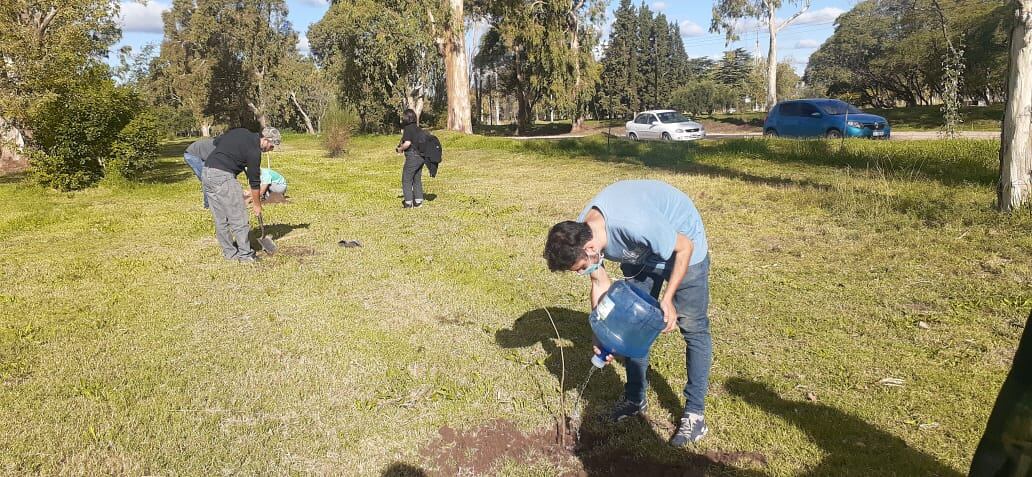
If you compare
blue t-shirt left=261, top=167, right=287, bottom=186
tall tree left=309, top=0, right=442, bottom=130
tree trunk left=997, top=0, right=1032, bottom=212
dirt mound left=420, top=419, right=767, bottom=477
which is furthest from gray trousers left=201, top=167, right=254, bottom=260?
tall tree left=309, top=0, right=442, bottom=130

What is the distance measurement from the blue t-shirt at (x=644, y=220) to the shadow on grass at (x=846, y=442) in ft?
4.75

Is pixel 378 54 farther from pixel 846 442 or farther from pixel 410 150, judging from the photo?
pixel 846 442

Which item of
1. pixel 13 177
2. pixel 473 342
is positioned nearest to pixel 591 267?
pixel 473 342

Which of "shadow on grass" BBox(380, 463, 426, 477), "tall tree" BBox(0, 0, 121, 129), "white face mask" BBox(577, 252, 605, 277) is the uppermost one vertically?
"tall tree" BBox(0, 0, 121, 129)

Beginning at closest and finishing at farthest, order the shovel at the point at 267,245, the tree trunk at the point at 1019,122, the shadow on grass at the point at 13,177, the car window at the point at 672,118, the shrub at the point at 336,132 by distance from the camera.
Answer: the tree trunk at the point at 1019,122 → the shovel at the point at 267,245 → the shadow on grass at the point at 13,177 → the shrub at the point at 336,132 → the car window at the point at 672,118

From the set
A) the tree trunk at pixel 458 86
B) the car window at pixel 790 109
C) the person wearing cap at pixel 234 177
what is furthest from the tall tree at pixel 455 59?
the person wearing cap at pixel 234 177

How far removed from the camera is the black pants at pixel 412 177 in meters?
11.2

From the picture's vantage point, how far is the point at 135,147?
15344 millimetres

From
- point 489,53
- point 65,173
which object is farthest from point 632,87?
point 65,173

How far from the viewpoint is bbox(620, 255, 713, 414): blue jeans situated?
333 cm

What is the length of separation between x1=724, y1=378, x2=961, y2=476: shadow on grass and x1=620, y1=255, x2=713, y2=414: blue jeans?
2.22 feet

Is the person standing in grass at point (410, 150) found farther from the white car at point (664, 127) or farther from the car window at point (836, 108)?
the white car at point (664, 127)

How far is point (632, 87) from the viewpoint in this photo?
6234 centimetres

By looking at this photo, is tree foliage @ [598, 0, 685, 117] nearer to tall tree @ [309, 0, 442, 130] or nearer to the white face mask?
tall tree @ [309, 0, 442, 130]
